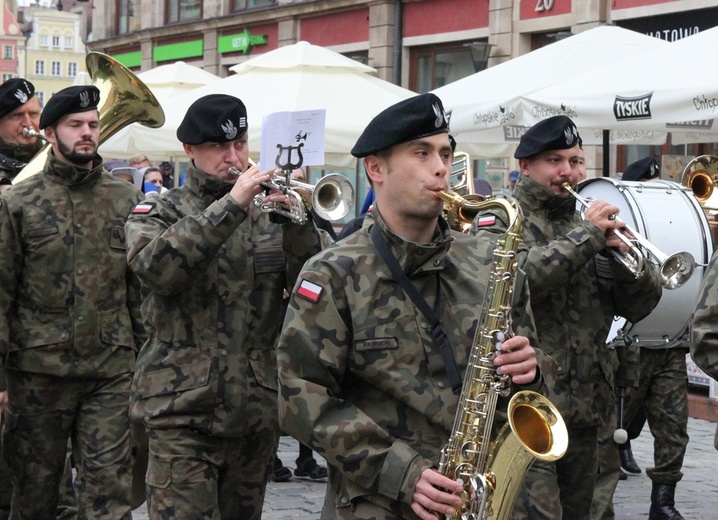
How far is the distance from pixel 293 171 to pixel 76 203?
5.70 ft

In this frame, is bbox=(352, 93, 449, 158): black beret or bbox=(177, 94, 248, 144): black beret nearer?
bbox=(352, 93, 449, 158): black beret

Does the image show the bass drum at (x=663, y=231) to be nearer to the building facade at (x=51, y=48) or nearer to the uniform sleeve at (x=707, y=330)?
the uniform sleeve at (x=707, y=330)

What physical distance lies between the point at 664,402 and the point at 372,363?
511 cm

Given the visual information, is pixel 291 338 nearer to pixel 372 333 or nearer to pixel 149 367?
pixel 372 333

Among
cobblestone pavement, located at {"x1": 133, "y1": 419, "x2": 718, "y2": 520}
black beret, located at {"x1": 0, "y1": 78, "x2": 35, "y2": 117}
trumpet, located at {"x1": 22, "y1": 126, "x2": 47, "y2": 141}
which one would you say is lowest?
cobblestone pavement, located at {"x1": 133, "y1": 419, "x2": 718, "y2": 520}

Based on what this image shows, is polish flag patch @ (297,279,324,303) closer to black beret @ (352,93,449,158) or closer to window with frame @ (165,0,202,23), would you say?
black beret @ (352,93,449,158)

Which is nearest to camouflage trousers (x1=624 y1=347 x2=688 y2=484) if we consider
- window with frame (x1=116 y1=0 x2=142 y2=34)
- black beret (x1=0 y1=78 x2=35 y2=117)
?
black beret (x1=0 y1=78 x2=35 y2=117)

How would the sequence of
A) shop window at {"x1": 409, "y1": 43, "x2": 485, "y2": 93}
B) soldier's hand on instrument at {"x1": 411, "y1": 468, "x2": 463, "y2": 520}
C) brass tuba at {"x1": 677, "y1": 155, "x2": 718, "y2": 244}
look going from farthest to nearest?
1. shop window at {"x1": 409, "y1": 43, "x2": 485, "y2": 93}
2. brass tuba at {"x1": 677, "y1": 155, "x2": 718, "y2": 244}
3. soldier's hand on instrument at {"x1": 411, "y1": 468, "x2": 463, "y2": 520}

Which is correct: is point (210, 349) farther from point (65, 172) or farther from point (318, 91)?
point (318, 91)

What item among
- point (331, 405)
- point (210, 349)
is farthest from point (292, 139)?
point (331, 405)

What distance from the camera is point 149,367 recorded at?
5.43m

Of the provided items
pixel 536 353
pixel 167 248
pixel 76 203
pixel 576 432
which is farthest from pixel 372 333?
pixel 76 203

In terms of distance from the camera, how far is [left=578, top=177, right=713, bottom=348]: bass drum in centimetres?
714

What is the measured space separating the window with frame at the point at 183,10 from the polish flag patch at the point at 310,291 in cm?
2721
